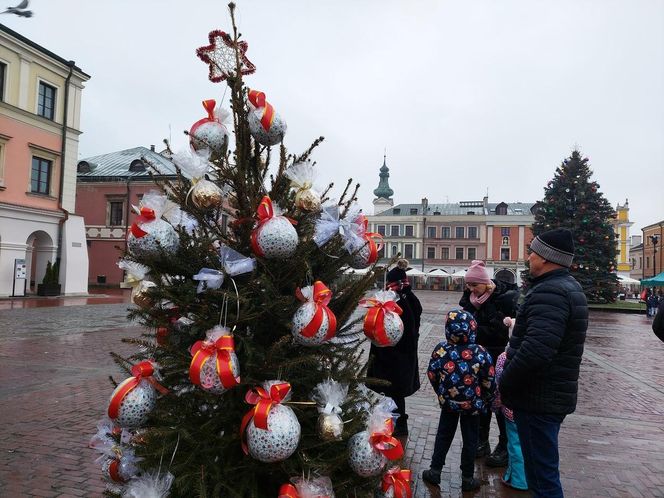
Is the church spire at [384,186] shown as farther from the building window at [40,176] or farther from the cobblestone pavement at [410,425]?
the cobblestone pavement at [410,425]

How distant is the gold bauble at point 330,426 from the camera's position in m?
2.32

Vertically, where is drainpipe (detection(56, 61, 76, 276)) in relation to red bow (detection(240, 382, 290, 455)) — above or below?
above

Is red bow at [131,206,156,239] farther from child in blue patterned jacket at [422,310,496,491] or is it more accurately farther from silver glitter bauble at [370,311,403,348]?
child in blue patterned jacket at [422,310,496,491]

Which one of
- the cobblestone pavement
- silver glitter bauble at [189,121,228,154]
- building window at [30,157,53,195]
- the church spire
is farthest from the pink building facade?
the church spire

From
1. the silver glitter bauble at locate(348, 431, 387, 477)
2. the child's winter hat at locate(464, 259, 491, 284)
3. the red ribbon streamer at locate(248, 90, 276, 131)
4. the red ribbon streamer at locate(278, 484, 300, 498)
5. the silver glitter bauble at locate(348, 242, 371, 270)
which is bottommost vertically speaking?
the red ribbon streamer at locate(278, 484, 300, 498)

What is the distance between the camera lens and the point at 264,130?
263cm

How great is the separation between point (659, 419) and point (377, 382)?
5719 millimetres

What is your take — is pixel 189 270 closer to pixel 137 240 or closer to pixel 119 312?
pixel 137 240

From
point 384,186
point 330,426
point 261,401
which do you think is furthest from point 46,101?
point 384,186

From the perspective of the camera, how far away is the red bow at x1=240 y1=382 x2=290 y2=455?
83.7 inches

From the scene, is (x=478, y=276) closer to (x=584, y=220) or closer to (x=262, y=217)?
(x=262, y=217)

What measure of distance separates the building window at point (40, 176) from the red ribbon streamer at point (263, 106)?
84.2ft

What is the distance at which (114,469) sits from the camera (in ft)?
8.71

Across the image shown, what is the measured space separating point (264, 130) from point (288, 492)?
1839 mm
